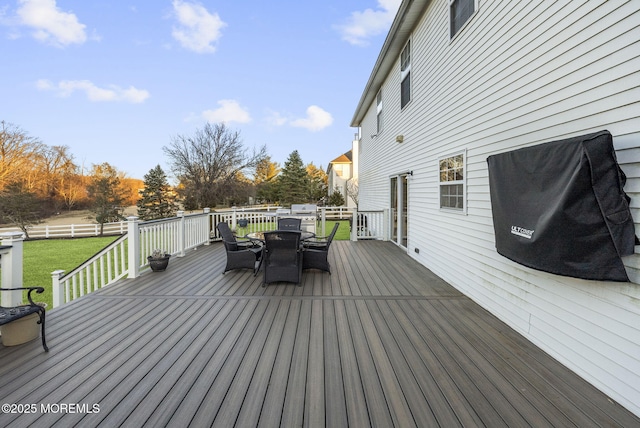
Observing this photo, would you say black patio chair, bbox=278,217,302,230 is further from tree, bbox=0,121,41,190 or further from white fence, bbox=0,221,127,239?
tree, bbox=0,121,41,190

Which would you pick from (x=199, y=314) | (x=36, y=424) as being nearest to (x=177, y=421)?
(x=36, y=424)

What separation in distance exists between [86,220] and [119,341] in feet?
95.0

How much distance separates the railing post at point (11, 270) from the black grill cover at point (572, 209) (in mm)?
5037

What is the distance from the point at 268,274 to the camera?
4391 millimetres

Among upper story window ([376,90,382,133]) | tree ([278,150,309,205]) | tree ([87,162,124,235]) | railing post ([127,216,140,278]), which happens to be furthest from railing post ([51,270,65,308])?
tree ([278,150,309,205])

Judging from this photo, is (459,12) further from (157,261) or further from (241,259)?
(157,261)

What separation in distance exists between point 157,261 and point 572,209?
6.01 meters

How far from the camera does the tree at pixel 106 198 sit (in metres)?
22.0

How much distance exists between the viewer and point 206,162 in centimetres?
2450

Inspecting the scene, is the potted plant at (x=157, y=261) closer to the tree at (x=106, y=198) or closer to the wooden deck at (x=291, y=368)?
the wooden deck at (x=291, y=368)

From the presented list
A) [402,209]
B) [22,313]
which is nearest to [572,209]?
[22,313]

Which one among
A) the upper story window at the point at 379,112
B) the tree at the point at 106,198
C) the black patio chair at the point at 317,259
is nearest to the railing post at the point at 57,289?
the black patio chair at the point at 317,259

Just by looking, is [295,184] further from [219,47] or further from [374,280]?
[374,280]

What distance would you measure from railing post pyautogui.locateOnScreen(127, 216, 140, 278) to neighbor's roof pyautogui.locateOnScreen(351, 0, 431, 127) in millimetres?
6616
